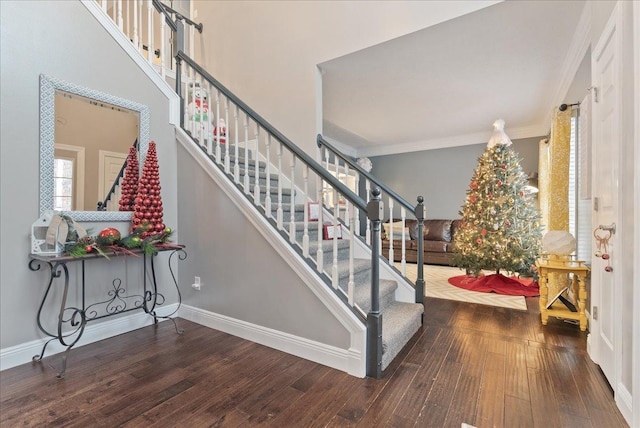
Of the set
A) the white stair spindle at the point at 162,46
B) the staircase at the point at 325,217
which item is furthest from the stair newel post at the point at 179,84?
the white stair spindle at the point at 162,46

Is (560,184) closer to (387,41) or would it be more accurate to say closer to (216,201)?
(387,41)

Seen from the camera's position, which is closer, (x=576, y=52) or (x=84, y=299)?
(x=84, y=299)

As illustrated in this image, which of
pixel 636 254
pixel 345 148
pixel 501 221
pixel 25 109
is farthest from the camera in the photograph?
pixel 345 148

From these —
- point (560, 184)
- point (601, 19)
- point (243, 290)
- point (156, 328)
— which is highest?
point (601, 19)

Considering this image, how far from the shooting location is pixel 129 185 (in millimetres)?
2596

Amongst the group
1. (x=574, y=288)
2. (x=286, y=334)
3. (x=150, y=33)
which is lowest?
(x=286, y=334)

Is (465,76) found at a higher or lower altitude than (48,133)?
higher

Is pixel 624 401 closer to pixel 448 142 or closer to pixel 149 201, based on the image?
pixel 149 201

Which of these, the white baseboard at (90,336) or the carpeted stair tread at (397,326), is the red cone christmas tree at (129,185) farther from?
the carpeted stair tread at (397,326)

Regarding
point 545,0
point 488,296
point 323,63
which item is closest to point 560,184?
point 488,296

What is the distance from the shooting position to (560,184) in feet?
12.9

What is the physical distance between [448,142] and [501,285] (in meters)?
3.79

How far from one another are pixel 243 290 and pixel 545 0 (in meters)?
3.40

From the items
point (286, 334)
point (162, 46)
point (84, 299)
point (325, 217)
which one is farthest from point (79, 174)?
point (325, 217)
